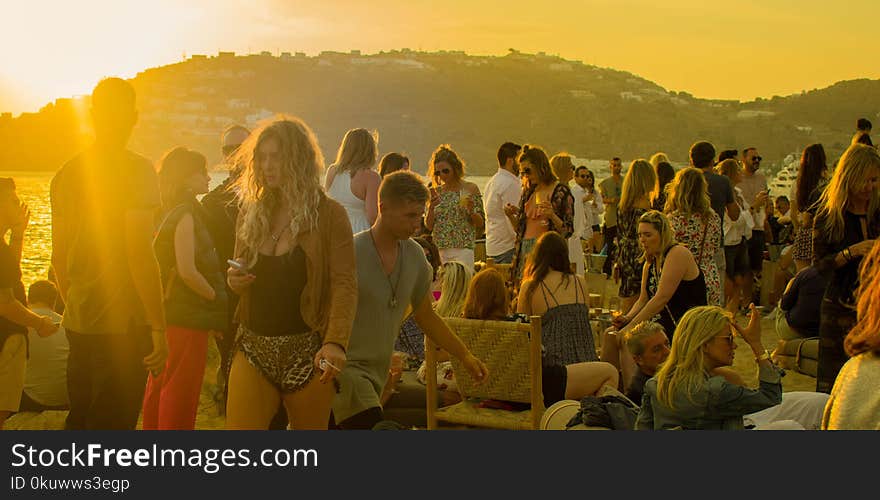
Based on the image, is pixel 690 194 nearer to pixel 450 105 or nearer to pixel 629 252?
pixel 629 252

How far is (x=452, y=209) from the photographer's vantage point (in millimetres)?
7895

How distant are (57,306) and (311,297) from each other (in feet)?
12.1

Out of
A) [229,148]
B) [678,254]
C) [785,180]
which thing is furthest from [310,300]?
[785,180]

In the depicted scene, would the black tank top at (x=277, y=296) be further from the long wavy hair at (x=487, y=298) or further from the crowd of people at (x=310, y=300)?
the long wavy hair at (x=487, y=298)

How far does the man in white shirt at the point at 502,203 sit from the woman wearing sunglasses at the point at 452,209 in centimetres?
15

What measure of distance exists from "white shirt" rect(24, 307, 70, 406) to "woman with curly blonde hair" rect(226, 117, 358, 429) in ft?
9.85

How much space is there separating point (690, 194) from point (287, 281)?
170 inches

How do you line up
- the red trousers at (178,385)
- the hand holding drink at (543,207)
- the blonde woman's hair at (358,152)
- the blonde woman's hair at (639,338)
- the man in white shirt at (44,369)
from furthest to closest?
the hand holding drink at (543,207)
the blonde woman's hair at (358,152)
the man in white shirt at (44,369)
the blonde woman's hair at (639,338)
the red trousers at (178,385)

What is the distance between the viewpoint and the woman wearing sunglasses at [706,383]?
12.1 feet

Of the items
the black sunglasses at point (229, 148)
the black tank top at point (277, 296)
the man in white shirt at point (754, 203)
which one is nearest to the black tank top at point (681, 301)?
the black sunglasses at point (229, 148)

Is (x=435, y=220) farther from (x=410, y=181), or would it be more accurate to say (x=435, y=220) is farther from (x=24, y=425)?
(x=410, y=181)

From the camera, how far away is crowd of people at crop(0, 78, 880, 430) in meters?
3.20

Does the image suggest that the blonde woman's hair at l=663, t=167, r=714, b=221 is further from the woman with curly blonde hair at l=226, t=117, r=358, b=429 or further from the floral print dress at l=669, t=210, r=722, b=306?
the woman with curly blonde hair at l=226, t=117, r=358, b=429

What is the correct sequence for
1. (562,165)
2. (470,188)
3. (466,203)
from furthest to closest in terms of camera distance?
(562,165) < (470,188) < (466,203)
